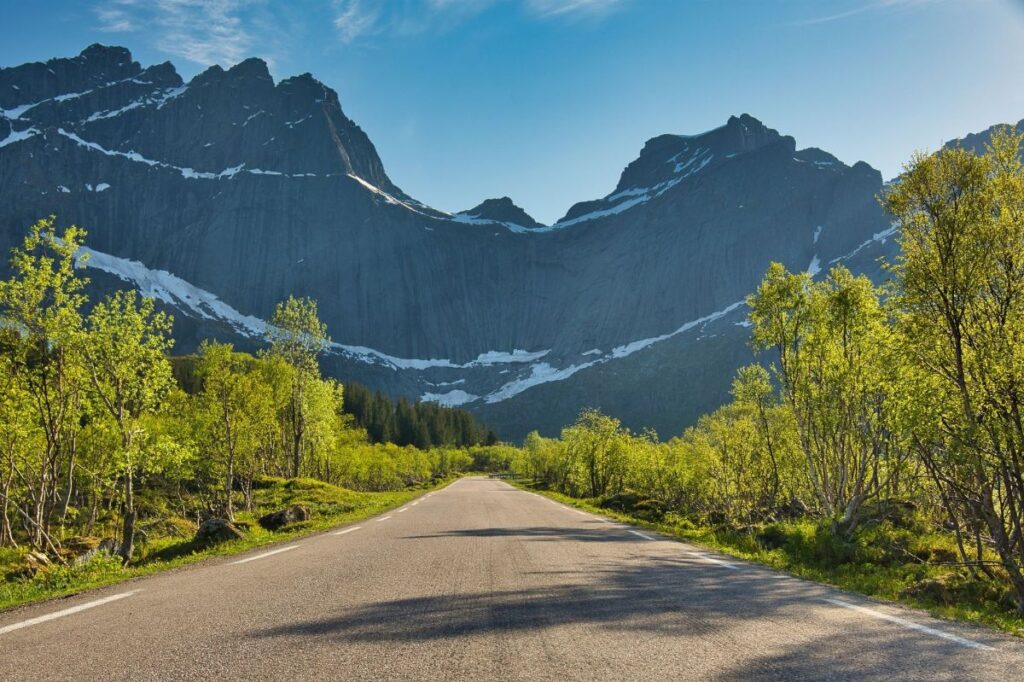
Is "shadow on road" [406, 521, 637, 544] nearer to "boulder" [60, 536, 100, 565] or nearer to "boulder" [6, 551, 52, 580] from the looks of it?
"boulder" [6, 551, 52, 580]

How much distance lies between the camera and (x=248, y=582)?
8.98 m

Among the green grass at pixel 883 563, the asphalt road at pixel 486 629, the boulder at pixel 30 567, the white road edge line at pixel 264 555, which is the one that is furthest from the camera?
the boulder at pixel 30 567

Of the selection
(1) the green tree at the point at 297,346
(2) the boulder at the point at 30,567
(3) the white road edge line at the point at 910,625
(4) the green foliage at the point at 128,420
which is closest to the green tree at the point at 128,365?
(4) the green foliage at the point at 128,420

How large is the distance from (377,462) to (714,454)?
1992 inches

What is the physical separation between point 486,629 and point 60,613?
5489 millimetres

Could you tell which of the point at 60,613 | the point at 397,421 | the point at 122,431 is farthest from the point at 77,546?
the point at 397,421

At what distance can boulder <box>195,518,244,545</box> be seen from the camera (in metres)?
16.6

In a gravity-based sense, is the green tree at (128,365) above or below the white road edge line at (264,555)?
above

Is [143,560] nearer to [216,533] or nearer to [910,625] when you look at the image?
[216,533]

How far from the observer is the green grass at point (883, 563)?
27.8 feet

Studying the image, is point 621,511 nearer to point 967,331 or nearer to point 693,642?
point 967,331

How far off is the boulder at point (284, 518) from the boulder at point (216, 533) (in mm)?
6352

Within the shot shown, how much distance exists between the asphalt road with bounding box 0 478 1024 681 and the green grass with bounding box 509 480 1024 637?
Answer: 1131 millimetres

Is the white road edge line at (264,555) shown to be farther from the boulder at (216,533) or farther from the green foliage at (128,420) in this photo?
the boulder at (216,533)
